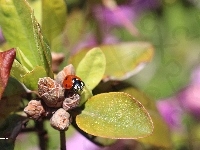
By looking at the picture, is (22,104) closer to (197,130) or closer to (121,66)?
(121,66)

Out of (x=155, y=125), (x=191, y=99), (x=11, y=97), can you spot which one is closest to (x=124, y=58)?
(x=155, y=125)

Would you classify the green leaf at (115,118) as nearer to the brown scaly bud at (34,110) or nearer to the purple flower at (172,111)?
the brown scaly bud at (34,110)

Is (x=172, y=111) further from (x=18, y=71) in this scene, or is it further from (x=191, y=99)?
(x=18, y=71)

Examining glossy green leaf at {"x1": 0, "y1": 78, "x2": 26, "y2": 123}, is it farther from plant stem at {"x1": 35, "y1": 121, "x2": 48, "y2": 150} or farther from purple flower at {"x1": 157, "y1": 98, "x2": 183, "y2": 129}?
purple flower at {"x1": 157, "y1": 98, "x2": 183, "y2": 129}

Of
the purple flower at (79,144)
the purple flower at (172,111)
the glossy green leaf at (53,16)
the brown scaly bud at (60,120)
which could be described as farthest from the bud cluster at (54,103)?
the purple flower at (172,111)

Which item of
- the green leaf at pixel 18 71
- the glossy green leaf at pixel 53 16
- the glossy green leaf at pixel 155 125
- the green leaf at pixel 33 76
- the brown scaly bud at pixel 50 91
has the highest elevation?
the glossy green leaf at pixel 53 16

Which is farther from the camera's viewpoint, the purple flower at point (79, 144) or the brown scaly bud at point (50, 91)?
the purple flower at point (79, 144)

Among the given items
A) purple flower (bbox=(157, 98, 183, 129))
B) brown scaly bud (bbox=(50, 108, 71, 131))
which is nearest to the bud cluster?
brown scaly bud (bbox=(50, 108, 71, 131))

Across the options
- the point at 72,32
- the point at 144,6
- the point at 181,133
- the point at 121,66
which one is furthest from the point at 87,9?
the point at 144,6
